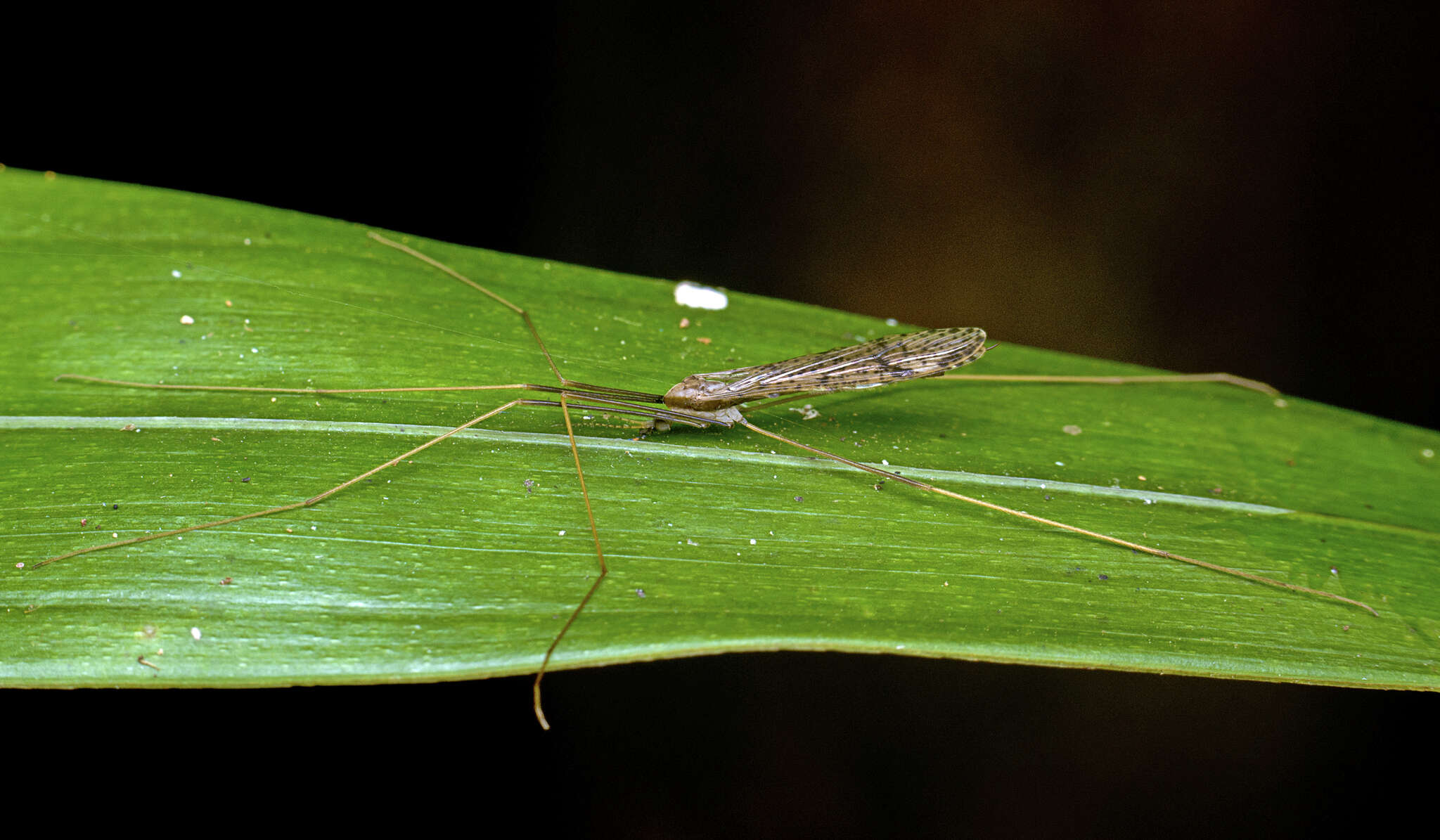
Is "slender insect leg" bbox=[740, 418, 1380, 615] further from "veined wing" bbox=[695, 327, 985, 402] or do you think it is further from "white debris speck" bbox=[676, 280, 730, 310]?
"white debris speck" bbox=[676, 280, 730, 310]

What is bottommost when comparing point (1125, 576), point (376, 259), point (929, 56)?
point (1125, 576)

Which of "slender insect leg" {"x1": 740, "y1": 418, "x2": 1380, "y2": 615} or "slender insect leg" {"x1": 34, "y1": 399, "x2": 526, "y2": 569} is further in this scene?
"slender insect leg" {"x1": 740, "y1": 418, "x2": 1380, "y2": 615}

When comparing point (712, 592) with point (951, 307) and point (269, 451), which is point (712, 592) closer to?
point (269, 451)

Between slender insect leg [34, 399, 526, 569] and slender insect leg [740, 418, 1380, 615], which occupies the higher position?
slender insect leg [740, 418, 1380, 615]

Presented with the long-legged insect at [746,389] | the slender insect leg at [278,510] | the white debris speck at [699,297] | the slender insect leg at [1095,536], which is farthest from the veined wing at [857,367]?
the slender insect leg at [278,510]

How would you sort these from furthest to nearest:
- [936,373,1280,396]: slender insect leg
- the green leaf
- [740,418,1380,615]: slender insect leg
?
[936,373,1280,396]: slender insect leg
[740,418,1380,615]: slender insect leg
the green leaf

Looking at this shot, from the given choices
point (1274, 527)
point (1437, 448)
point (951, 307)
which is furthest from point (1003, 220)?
point (1274, 527)

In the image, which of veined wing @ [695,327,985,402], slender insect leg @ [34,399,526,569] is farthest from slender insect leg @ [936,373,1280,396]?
slender insect leg @ [34,399,526,569]
